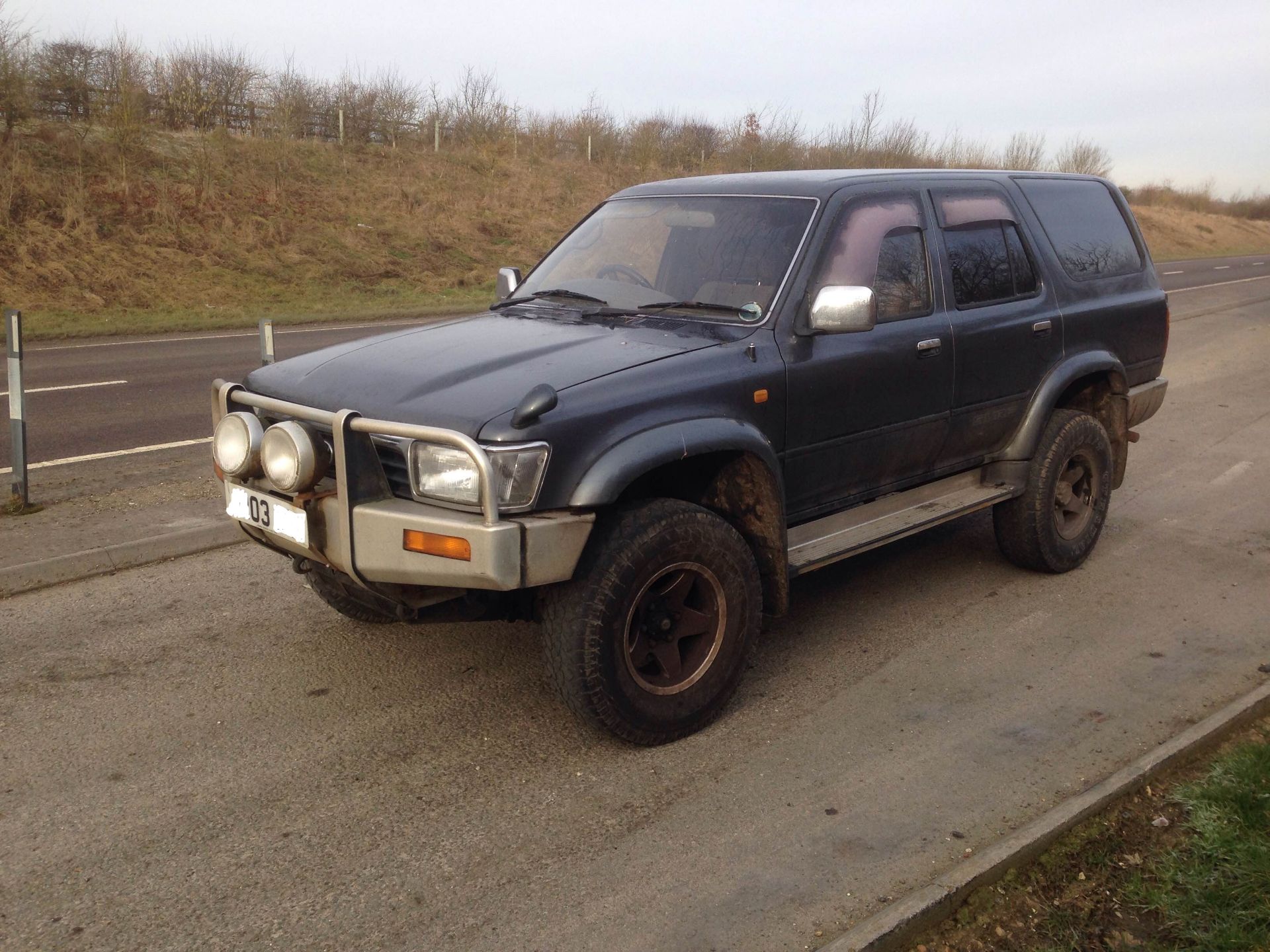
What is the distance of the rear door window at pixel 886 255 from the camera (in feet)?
15.2

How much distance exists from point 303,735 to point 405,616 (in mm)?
620

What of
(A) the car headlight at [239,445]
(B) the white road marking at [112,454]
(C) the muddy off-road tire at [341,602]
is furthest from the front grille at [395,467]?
(B) the white road marking at [112,454]

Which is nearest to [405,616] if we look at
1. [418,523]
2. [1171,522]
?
[418,523]

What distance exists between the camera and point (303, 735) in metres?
4.05

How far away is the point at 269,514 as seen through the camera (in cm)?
396

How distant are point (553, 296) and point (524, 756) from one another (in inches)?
83.6

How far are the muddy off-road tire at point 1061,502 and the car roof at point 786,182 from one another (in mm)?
1396

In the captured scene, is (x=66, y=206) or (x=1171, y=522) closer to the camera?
(x=1171, y=522)

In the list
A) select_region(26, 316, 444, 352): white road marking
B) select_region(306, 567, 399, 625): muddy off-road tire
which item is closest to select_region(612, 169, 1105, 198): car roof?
select_region(306, 567, 399, 625): muddy off-road tire

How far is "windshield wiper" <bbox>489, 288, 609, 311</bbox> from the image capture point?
4820 millimetres

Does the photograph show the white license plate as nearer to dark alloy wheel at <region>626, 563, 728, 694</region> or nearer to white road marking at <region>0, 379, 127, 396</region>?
dark alloy wheel at <region>626, 563, 728, 694</region>

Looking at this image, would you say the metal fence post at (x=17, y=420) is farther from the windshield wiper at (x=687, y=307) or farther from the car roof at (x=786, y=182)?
the windshield wiper at (x=687, y=307)

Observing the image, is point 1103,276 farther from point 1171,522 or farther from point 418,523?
point 418,523

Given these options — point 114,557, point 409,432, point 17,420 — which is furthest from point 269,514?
point 17,420
